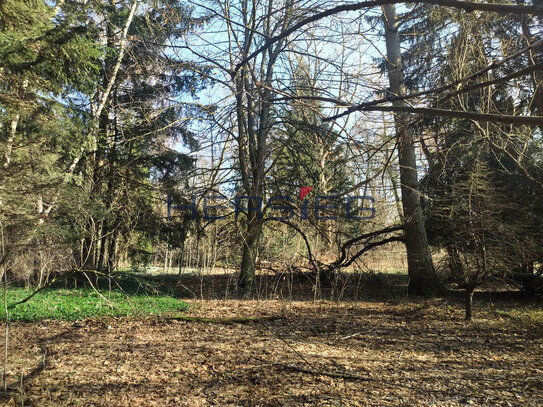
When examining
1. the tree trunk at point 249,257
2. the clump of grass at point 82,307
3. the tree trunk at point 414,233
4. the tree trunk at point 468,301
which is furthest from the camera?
the tree trunk at point 249,257

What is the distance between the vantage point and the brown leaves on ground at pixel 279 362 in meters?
3.21

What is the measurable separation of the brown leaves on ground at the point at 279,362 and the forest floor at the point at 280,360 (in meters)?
0.02

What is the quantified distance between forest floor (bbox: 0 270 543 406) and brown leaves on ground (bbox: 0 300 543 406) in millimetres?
16

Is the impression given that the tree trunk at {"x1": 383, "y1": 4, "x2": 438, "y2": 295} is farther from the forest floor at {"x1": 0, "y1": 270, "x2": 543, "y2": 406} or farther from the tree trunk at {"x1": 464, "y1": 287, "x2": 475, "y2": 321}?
the tree trunk at {"x1": 464, "y1": 287, "x2": 475, "y2": 321}

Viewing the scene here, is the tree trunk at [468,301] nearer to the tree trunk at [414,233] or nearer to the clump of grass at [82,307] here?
the tree trunk at [414,233]

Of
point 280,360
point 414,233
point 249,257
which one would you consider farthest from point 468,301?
point 249,257

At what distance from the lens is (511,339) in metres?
5.16

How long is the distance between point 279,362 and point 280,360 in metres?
0.08

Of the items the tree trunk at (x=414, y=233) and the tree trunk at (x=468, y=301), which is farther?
the tree trunk at (x=414, y=233)

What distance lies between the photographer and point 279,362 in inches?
157

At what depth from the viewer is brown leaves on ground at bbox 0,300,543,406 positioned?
321 cm

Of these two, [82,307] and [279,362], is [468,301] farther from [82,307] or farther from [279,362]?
[82,307]

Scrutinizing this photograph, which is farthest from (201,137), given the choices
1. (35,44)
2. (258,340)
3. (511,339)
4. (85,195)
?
(511,339)

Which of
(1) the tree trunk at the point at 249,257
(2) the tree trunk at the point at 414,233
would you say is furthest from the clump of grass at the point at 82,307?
(2) the tree trunk at the point at 414,233
